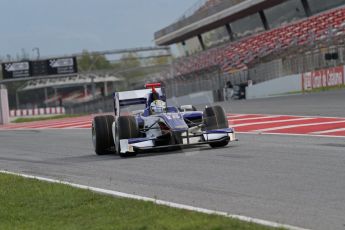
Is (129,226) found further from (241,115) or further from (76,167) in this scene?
(241,115)

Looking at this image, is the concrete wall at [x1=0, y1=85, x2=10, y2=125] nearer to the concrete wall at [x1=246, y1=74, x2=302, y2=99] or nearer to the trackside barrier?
the concrete wall at [x1=246, y1=74, x2=302, y2=99]

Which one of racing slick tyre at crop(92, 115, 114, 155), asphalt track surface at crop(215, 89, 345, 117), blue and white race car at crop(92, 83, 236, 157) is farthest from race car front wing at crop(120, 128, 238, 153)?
asphalt track surface at crop(215, 89, 345, 117)

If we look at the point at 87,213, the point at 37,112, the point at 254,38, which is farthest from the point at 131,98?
the point at 37,112

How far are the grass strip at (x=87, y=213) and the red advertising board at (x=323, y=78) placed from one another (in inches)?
1053

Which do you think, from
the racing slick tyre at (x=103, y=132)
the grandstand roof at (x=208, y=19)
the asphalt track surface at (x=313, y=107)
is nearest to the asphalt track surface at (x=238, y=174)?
the racing slick tyre at (x=103, y=132)

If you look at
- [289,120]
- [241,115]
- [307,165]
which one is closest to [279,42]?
[241,115]

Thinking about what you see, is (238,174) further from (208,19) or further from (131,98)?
(208,19)

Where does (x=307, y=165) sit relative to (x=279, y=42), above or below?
below

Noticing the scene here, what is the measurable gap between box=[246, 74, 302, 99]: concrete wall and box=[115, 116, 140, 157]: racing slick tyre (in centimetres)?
2481

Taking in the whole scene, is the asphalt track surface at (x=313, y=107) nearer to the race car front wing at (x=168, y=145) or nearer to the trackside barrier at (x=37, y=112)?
the race car front wing at (x=168, y=145)

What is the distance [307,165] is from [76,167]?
4.16 meters

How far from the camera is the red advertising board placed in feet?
113

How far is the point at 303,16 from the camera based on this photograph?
167 ft

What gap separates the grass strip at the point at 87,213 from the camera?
6477mm
